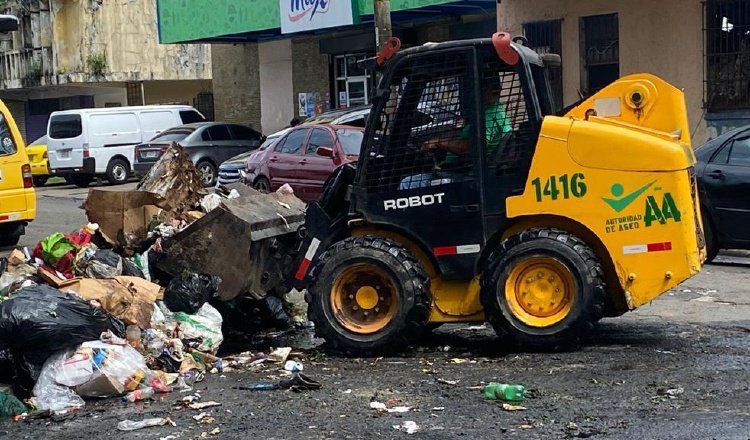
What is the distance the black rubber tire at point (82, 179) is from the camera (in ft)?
92.8

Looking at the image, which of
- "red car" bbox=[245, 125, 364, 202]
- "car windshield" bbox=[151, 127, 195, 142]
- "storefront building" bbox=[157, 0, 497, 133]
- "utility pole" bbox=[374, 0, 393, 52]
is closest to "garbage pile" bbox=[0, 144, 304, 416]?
"utility pole" bbox=[374, 0, 393, 52]

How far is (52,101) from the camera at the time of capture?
40750 mm

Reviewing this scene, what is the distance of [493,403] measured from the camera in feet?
20.0

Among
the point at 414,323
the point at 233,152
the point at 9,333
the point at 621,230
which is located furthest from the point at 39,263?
the point at 233,152

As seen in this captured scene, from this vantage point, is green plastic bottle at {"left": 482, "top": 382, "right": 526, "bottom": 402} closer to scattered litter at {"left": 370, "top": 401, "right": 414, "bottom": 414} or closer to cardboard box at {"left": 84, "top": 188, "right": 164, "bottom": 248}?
scattered litter at {"left": 370, "top": 401, "right": 414, "bottom": 414}

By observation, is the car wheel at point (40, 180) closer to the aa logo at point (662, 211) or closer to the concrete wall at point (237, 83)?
the concrete wall at point (237, 83)

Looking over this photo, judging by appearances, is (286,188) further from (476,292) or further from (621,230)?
(621,230)

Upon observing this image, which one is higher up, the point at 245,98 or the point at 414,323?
the point at 245,98

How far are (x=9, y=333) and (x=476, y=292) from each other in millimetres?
3254

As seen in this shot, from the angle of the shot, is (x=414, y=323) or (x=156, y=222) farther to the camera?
(x=156, y=222)

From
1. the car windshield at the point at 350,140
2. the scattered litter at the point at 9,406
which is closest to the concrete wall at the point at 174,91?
the car windshield at the point at 350,140

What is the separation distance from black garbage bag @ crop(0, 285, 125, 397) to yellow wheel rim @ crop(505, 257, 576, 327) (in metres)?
2.88

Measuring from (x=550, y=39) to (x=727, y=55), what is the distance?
11.9ft

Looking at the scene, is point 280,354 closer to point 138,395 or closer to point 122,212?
point 138,395
